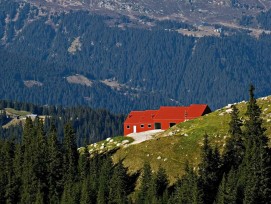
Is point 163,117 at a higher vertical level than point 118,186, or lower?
higher

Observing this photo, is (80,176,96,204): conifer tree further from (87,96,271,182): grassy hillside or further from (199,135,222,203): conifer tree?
(199,135,222,203): conifer tree

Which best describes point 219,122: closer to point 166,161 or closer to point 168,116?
point 166,161

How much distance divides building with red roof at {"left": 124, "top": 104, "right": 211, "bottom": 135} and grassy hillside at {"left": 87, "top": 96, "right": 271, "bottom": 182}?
18675 mm

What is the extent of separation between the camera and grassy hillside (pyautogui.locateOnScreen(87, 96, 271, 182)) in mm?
139250

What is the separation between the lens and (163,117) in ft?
576

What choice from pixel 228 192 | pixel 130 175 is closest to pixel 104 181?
pixel 130 175

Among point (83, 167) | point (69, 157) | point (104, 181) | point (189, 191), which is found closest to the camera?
point (189, 191)

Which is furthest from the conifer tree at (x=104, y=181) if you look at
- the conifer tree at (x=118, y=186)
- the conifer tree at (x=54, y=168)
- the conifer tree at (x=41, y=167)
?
the conifer tree at (x=41, y=167)

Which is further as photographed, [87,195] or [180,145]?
[180,145]

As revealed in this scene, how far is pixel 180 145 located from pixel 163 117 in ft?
107

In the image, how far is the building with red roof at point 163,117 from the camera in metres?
173

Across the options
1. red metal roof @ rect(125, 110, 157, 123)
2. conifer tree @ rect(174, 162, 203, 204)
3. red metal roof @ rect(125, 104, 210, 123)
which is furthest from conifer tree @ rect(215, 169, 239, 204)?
red metal roof @ rect(125, 110, 157, 123)

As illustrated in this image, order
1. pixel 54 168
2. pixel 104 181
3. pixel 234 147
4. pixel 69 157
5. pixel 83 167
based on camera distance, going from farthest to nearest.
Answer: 1. pixel 54 168
2. pixel 69 157
3. pixel 83 167
4. pixel 104 181
5. pixel 234 147

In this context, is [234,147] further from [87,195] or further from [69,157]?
[69,157]
